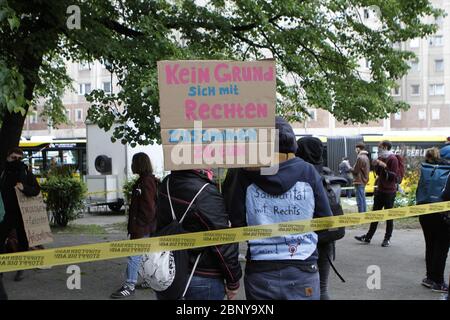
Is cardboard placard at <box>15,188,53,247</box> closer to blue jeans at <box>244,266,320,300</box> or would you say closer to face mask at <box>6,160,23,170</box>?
face mask at <box>6,160,23,170</box>

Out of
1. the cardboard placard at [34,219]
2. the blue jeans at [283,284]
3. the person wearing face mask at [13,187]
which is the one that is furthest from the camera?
the cardboard placard at [34,219]

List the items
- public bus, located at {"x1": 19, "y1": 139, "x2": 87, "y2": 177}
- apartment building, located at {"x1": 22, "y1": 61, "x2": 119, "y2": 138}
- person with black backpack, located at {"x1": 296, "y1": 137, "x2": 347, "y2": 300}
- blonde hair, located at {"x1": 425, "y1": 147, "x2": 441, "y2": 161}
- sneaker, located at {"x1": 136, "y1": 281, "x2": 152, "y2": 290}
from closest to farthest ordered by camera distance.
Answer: person with black backpack, located at {"x1": 296, "y1": 137, "x2": 347, "y2": 300} → blonde hair, located at {"x1": 425, "y1": 147, "x2": 441, "y2": 161} → sneaker, located at {"x1": 136, "y1": 281, "x2": 152, "y2": 290} → public bus, located at {"x1": 19, "y1": 139, "x2": 87, "y2": 177} → apartment building, located at {"x1": 22, "y1": 61, "x2": 119, "y2": 138}

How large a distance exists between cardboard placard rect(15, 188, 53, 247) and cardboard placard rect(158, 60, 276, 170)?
474 centimetres

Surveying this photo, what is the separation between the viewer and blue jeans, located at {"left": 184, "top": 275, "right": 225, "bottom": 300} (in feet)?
11.6

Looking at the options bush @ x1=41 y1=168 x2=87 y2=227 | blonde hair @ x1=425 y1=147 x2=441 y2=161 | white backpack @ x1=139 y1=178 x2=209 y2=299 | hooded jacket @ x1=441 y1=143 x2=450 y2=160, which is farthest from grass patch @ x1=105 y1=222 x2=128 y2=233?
white backpack @ x1=139 y1=178 x2=209 y2=299

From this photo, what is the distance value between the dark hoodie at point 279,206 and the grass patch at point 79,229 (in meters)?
10.5

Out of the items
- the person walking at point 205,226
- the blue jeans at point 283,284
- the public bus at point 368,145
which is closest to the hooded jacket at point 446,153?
the blue jeans at point 283,284

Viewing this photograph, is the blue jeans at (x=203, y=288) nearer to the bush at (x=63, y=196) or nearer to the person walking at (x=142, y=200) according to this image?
the person walking at (x=142, y=200)

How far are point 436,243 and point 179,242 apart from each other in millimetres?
4396

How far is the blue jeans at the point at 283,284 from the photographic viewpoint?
344 centimetres

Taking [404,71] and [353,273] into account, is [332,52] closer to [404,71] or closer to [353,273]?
[404,71]

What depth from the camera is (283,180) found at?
349 cm
